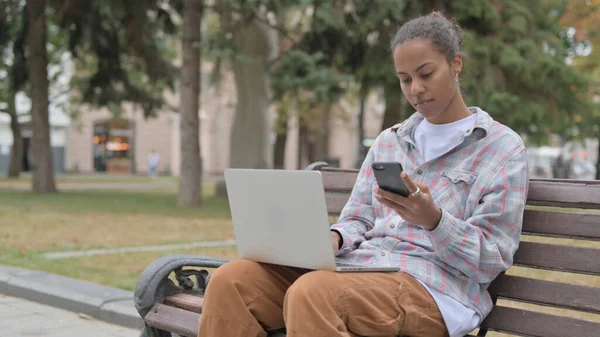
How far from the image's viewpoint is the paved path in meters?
5.45

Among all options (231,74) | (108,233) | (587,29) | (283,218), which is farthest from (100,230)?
(587,29)

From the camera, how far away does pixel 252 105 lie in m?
20.0

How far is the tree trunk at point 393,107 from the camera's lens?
56.7 ft

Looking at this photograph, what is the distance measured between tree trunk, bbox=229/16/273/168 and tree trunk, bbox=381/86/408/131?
8.75 feet

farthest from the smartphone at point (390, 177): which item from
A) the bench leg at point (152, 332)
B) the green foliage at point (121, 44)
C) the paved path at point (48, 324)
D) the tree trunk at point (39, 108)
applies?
the tree trunk at point (39, 108)

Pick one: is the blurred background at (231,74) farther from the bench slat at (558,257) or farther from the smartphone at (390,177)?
the smartphone at (390,177)

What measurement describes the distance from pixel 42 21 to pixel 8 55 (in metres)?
2.05

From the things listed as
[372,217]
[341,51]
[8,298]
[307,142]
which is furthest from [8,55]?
[372,217]

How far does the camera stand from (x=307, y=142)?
30641mm

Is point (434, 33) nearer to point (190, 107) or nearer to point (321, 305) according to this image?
point (321, 305)

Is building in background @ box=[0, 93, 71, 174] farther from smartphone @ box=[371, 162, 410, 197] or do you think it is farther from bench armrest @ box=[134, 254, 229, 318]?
smartphone @ box=[371, 162, 410, 197]

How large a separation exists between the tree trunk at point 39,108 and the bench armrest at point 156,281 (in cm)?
1822

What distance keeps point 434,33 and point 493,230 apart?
0.71 meters

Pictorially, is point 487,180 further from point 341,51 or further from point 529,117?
point 341,51
